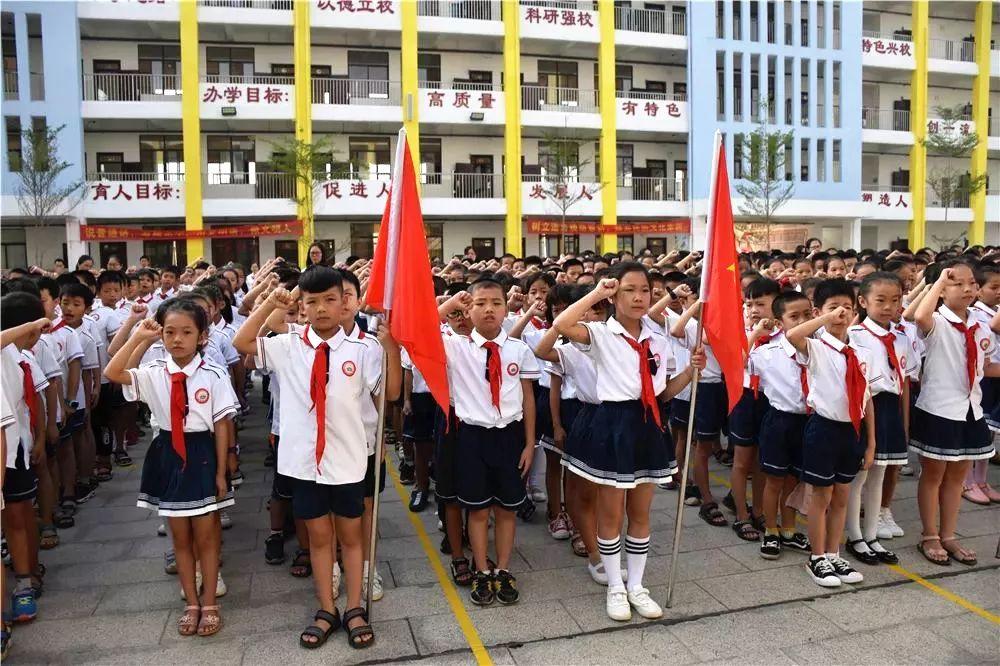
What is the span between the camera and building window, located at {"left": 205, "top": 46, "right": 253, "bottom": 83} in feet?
73.2

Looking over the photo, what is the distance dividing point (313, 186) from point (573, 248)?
8.69m

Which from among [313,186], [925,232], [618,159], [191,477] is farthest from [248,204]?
[925,232]

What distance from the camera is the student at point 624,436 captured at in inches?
137

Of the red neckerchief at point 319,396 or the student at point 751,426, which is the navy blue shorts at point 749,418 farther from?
the red neckerchief at point 319,396

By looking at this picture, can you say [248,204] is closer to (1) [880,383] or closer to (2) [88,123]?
(2) [88,123]

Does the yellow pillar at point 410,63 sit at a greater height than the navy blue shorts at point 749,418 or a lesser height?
greater

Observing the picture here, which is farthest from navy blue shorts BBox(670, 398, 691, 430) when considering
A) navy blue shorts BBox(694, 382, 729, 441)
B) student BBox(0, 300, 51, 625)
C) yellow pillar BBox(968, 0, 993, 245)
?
yellow pillar BBox(968, 0, 993, 245)

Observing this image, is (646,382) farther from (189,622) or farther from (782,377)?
(189,622)

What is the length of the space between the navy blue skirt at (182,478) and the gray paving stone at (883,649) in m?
2.70

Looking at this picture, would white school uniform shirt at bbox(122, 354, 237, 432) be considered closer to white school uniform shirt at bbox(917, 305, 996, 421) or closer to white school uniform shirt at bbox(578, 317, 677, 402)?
white school uniform shirt at bbox(578, 317, 677, 402)

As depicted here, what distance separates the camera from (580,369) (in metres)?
3.88

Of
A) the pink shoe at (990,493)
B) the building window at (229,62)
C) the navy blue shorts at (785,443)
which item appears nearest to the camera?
the navy blue shorts at (785,443)

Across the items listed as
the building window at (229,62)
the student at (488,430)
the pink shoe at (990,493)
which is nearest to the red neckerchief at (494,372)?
the student at (488,430)

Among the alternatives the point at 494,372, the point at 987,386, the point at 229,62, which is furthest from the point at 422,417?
the point at 229,62
